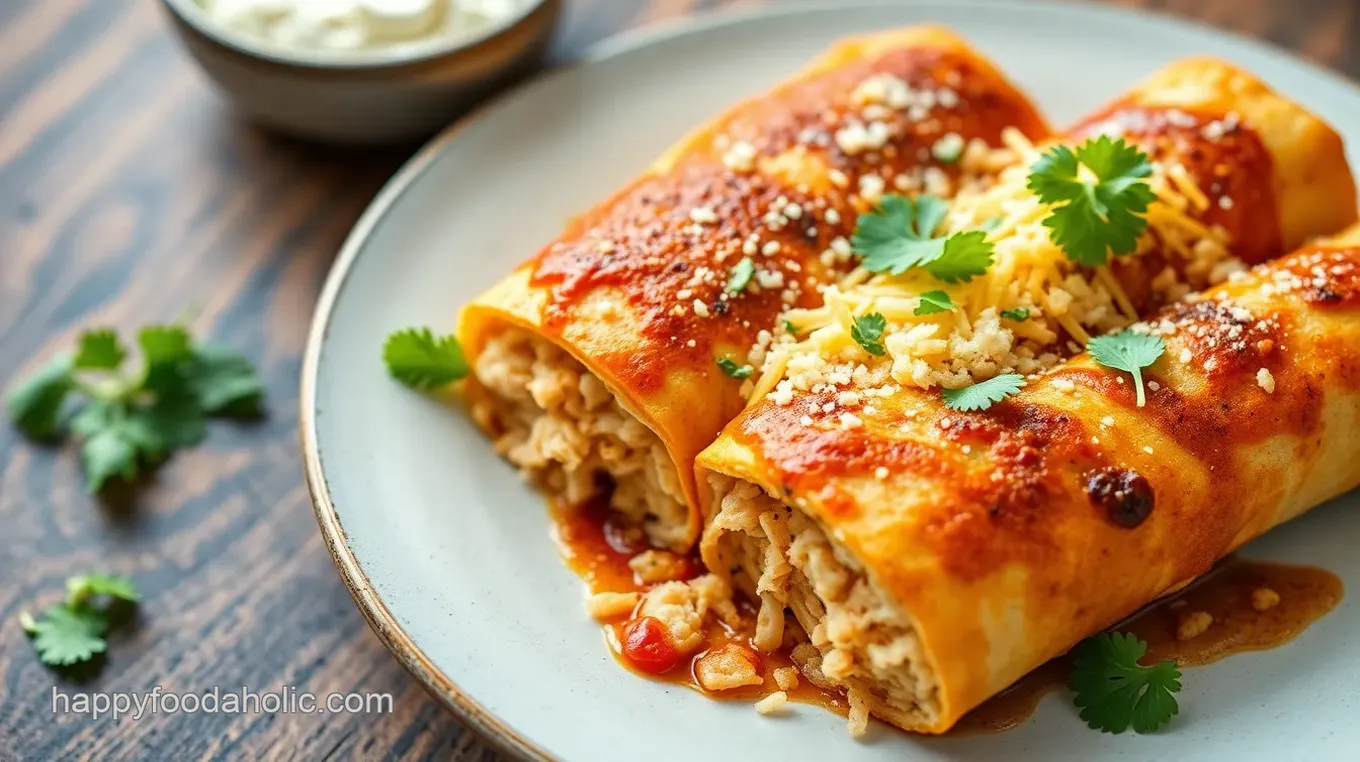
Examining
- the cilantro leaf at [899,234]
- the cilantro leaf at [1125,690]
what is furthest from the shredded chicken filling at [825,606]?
the cilantro leaf at [899,234]

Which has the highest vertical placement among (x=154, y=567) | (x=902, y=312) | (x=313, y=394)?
(x=902, y=312)

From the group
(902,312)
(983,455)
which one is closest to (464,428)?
(902,312)

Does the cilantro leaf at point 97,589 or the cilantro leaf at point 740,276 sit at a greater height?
the cilantro leaf at point 740,276

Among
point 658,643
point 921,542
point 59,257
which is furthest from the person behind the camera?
point 59,257

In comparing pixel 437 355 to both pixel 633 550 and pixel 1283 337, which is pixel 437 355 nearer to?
pixel 633 550

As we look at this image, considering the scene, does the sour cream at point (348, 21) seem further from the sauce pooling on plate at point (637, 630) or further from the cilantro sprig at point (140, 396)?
the sauce pooling on plate at point (637, 630)

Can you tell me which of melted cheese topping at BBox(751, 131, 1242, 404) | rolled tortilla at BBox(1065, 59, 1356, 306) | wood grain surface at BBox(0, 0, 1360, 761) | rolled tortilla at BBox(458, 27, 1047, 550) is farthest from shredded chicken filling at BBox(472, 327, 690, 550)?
rolled tortilla at BBox(1065, 59, 1356, 306)
